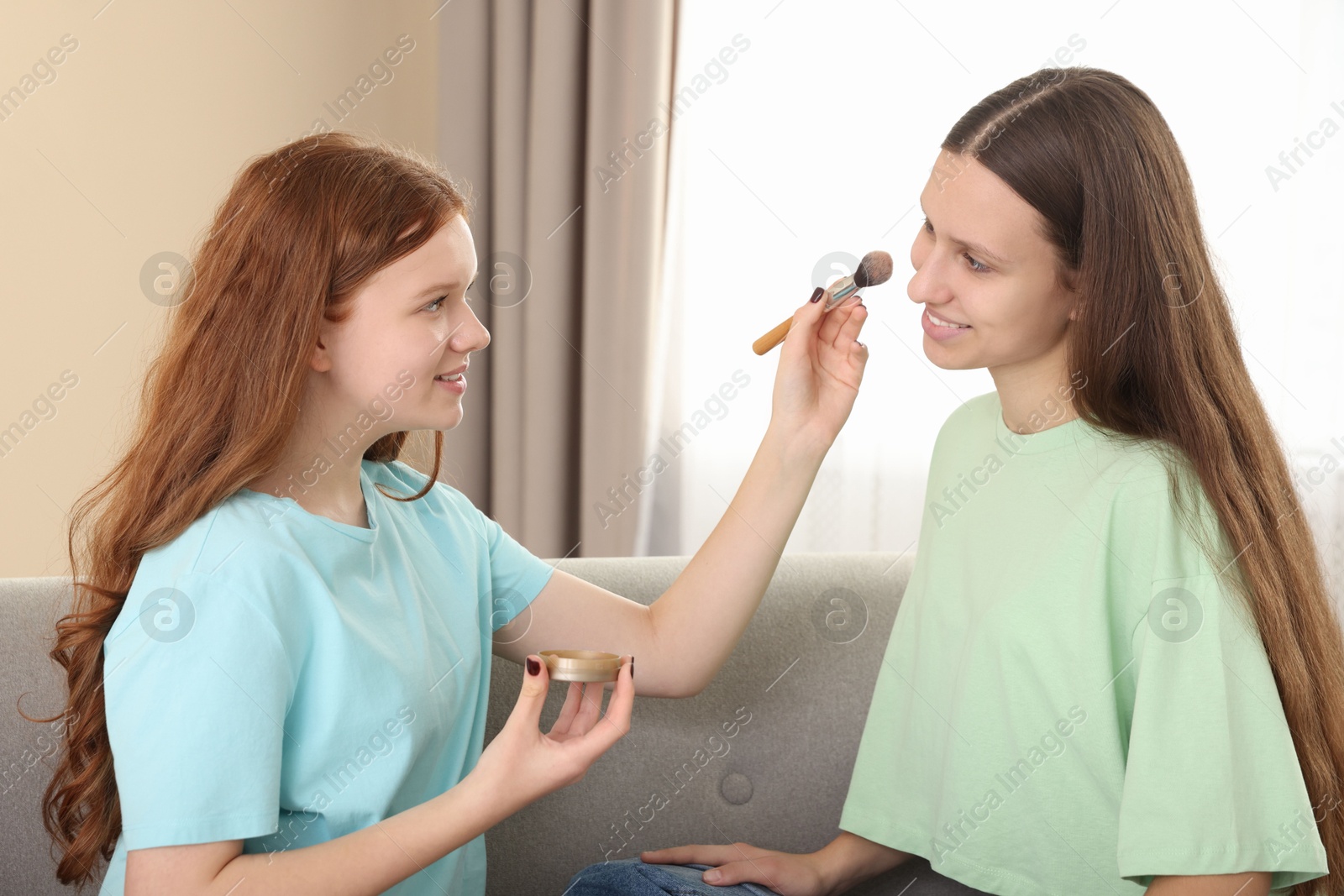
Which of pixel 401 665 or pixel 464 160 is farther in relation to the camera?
pixel 464 160

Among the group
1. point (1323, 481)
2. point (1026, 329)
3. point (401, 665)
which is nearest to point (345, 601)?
point (401, 665)

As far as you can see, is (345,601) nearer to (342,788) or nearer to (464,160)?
(342,788)

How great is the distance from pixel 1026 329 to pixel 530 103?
1.80 m

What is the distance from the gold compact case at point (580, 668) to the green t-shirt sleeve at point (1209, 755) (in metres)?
0.45

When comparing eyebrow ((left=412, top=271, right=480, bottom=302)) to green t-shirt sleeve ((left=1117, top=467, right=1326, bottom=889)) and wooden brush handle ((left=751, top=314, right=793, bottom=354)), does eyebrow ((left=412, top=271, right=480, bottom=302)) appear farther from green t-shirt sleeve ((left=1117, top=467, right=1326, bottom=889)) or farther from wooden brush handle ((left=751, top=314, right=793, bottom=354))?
green t-shirt sleeve ((left=1117, top=467, right=1326, bottom=889))

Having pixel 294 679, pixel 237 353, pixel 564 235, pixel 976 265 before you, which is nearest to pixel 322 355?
pixel 237 353

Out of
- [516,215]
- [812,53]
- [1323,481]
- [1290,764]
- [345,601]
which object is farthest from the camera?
[516,215]

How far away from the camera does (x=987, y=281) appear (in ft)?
3.42

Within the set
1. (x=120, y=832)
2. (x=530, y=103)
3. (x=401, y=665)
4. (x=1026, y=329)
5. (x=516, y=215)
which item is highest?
(x=530, y=103)

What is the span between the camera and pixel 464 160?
2623mm

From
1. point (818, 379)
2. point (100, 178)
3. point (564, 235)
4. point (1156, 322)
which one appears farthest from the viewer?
point (564, 235)

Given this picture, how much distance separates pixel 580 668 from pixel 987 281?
525 mm

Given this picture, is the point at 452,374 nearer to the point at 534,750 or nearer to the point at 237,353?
the point at 237,353

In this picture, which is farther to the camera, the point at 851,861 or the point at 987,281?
the point at 851,861
